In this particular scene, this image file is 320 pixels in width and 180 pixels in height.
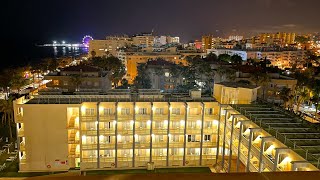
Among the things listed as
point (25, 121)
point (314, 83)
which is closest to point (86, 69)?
point (25, 121)

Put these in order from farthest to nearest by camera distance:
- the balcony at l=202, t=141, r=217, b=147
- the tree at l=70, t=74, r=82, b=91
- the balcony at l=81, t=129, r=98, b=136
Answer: the tree at l=70, t=74, r=82, b=91, the balcony at l=202, t=141, r=217, b=147, the balcony at l=81, t=129, r=98, b=136

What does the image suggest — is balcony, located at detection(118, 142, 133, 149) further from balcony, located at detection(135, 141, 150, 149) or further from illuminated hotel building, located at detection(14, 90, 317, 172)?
balcony, located at detection(135, 141, 150, 149)

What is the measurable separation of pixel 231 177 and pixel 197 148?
34.9m

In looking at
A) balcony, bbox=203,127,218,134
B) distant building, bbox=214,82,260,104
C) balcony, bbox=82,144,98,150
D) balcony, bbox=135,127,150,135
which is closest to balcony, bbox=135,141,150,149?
balcony, bbox=135,127,150,135

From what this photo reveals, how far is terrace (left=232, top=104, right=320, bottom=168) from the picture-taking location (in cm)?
2208

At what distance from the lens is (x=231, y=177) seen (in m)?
2.67

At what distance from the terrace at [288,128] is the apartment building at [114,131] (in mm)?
5470

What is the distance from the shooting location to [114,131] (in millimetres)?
35625

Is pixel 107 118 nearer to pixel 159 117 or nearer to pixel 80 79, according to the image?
pixel 159 117

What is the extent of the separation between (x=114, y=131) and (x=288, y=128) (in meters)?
19.0

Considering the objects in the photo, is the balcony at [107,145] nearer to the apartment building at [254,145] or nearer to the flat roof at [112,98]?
the flat roof at [112,98]

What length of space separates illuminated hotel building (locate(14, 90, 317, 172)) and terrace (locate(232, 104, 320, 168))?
8.60 ft

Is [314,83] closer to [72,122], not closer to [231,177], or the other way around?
[72,122]

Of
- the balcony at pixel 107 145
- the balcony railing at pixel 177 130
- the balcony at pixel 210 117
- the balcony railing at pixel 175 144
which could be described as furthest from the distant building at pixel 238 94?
the balcony at pixel 107 145
